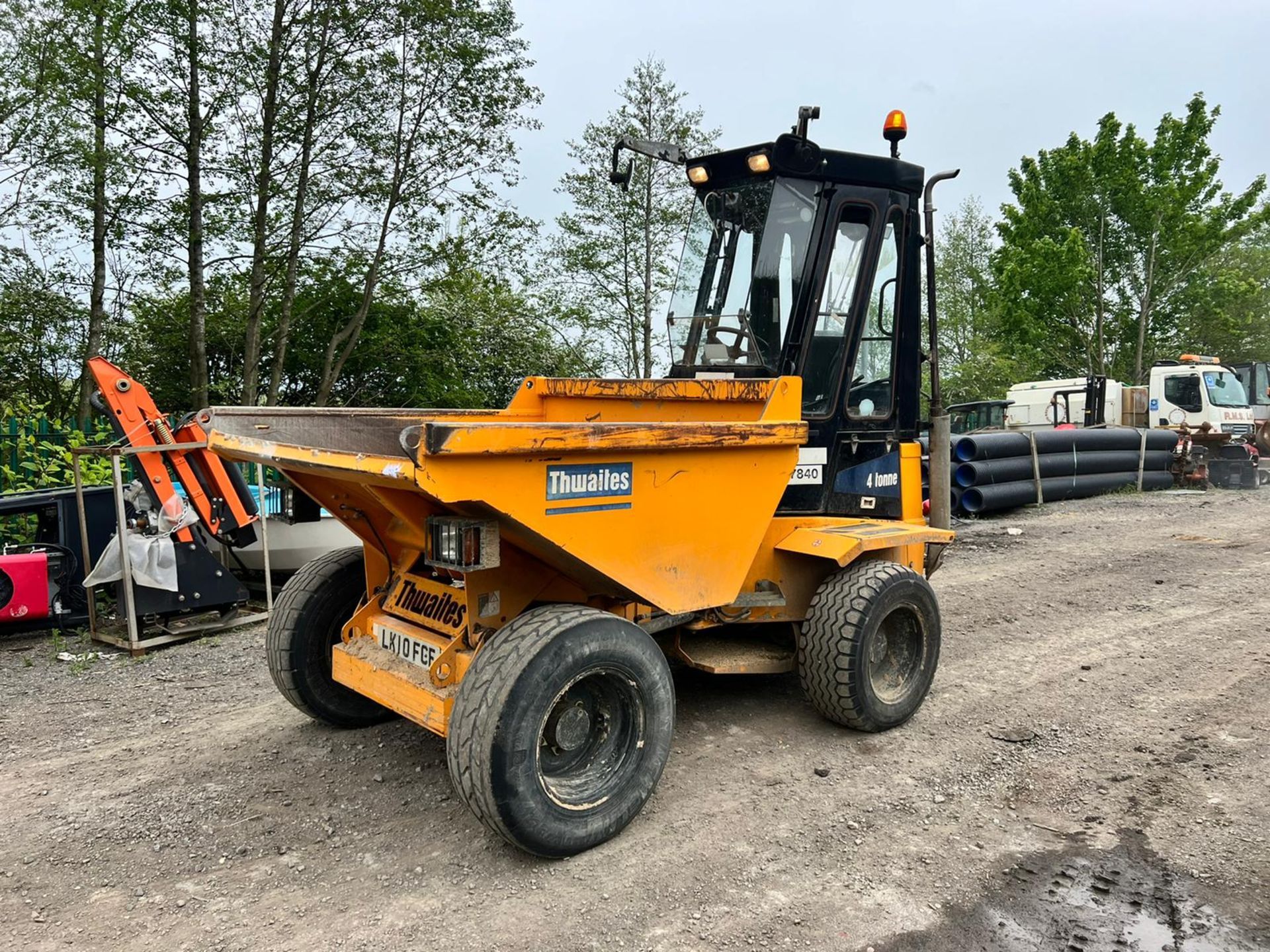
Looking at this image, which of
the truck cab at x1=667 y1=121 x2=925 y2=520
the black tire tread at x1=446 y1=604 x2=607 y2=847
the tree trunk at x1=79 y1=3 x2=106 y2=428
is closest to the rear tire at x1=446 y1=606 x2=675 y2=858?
the black tire tread at x1=446 y1=604 x2=607 y2=847

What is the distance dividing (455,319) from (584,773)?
40.9 ft

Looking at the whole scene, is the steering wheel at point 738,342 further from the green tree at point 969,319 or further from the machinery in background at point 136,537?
the green tree at point 969,319

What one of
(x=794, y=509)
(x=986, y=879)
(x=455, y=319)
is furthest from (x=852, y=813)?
(x=455, y=319)

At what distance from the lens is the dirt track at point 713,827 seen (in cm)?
257

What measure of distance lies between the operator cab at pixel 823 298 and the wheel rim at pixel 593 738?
147cm

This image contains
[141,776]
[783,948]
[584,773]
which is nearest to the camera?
[783,948]

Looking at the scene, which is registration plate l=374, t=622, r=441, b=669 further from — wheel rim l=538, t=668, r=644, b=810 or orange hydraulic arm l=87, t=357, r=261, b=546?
orange hydraulic arm l=87, t=357, r=261, b=546

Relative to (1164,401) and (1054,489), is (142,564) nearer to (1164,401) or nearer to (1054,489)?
(1054,489)

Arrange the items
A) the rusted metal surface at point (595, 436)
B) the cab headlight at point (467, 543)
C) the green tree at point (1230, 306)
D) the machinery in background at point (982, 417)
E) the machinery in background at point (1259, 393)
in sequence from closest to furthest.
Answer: the rusted metal surface at point (595, 436) → the cab headlight at point (467, 543) → the machinery in background at point (982, 417) → the machinery in background at point (1259, 393) → the green tree at point (1230, 306)

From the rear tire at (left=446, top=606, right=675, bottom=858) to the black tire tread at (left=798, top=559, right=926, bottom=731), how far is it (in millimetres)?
933

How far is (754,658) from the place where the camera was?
156 inches

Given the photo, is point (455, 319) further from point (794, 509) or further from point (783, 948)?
point (783, 948)

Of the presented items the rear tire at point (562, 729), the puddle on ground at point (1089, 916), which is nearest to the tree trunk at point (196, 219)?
the rear tire at point (562, 729)

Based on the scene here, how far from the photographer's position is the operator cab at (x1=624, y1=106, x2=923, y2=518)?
4.10 metres
